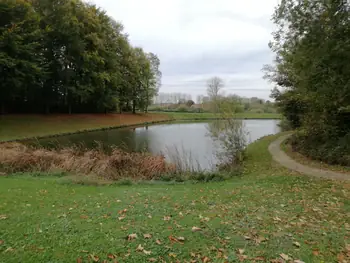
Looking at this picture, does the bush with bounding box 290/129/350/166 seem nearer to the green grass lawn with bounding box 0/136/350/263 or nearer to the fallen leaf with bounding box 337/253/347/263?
the green grass lawn with bounding box 0/136/350/263

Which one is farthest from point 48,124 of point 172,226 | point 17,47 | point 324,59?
point 172,226

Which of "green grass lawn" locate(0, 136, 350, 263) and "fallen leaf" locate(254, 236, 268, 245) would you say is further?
"fallen leaf" locate(254, 236, 268, 245)

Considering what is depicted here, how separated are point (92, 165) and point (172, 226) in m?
6.85

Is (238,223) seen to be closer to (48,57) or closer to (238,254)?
(238,254)

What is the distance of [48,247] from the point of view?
10.1 feet

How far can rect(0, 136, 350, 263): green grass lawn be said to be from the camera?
3008mm

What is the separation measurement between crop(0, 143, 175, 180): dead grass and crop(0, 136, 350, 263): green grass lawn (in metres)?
3.16

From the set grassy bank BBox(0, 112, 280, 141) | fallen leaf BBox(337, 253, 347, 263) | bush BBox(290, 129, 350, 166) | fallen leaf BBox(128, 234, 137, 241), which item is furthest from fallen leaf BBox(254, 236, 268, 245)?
grassy bank BBox(0, 112, 280, 141)

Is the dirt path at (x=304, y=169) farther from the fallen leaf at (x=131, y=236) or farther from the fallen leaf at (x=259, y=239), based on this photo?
the fallen leaf at (x=131, y=236)

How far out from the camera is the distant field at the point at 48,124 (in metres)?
20.8

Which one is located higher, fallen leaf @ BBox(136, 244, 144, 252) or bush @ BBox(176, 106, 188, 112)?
bush @ BBox(176, 106, 188, 112)

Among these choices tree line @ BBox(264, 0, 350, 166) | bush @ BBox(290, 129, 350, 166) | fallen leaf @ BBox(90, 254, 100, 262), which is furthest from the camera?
bush @ BBox(290, 129, 350, 166)

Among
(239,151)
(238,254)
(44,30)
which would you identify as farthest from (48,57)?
(238,254)

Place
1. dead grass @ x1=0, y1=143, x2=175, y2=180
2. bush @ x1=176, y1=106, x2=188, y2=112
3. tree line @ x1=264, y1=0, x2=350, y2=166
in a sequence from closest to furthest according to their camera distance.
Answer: tree line @ x1=264, y1=0, x2=350, y2=166 < dead grass @ x1=0, y1=143, x2=175, y2=180 < bush @ x1=176, y1=106, x2=188, y2=112
